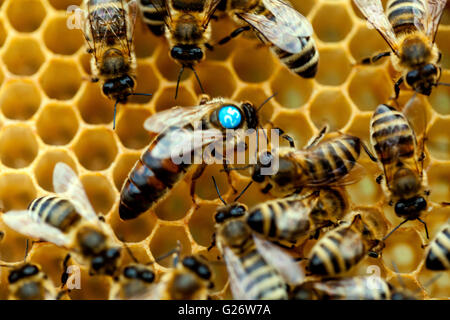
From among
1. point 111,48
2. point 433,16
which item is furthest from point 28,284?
point 433,16

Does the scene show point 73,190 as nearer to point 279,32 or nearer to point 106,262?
point 106,262

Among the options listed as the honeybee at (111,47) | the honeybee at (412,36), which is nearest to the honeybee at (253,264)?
the honeybee at (111,47)

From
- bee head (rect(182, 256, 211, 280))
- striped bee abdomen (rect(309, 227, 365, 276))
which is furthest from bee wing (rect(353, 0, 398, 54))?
bee head (rect(182, 256, 211, 280))

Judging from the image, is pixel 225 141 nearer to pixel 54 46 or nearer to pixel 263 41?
pixel 263 41

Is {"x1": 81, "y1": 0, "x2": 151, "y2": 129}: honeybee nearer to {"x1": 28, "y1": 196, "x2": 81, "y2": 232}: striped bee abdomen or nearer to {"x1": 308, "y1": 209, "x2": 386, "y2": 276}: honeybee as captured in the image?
{"x1": 28, "y1": 196, "x2": 81, "y2": 232}: striped bee abdomen

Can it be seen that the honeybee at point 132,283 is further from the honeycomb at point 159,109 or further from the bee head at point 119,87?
the bee head at point 119,87
